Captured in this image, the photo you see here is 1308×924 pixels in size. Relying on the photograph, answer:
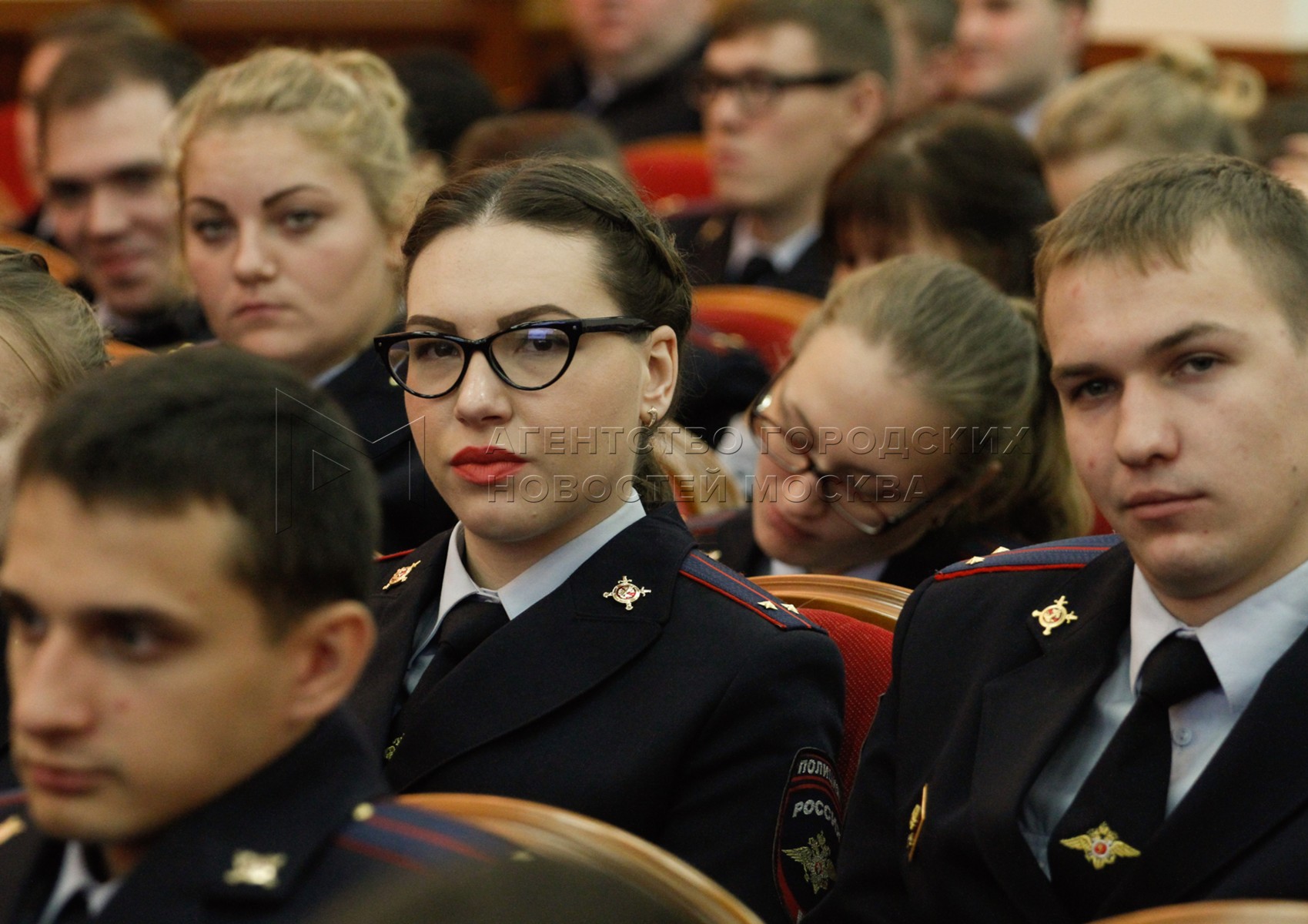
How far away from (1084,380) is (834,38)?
279 cm

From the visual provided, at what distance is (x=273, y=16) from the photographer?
19.7 feet

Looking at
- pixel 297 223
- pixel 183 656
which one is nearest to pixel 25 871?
pixel 183 656

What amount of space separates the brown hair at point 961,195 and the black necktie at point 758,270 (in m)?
Result: 0.95

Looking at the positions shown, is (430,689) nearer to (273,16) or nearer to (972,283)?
(972,283)

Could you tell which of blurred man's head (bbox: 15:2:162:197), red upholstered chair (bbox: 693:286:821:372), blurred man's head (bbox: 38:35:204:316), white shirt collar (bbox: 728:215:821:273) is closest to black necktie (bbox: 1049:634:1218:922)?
red upholstered chair (bbox: 693:286:821:372)

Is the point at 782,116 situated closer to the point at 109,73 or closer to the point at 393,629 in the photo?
the point at 109,73

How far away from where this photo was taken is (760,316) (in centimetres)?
310

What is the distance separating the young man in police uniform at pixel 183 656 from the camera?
1052 mm

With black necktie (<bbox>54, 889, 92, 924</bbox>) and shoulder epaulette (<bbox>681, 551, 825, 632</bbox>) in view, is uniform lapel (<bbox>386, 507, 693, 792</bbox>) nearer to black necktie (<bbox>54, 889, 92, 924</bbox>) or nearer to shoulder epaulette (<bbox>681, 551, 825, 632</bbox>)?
shoulder epaulette (<bbox>681, 551, 825, 632</bbox>)

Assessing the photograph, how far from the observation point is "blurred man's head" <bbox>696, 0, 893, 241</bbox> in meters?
3.96

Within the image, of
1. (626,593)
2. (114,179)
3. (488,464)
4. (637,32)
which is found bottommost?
(637,32)

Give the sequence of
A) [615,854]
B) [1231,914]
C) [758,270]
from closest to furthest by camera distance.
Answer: [1231,914], [615,854], [758,270]

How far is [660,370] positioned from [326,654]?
2.40ft

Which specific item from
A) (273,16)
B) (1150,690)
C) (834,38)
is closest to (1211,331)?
(1150,690)
